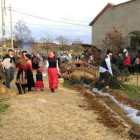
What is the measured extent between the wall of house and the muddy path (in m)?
15.2

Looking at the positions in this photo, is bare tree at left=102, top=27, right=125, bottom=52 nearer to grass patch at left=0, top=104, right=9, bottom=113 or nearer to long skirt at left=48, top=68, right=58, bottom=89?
long skirt at left=48, top=68, right=58, bottom=89

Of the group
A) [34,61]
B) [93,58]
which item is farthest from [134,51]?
[34,61]

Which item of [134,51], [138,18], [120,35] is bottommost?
[134,51]

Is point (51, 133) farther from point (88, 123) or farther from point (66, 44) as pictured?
point (66, 44)

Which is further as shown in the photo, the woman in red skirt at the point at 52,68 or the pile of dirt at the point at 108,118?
the woman in red skirt at the point at 52,68

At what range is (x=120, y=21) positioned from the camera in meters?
21.8

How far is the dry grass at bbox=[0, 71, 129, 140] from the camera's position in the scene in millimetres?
4086

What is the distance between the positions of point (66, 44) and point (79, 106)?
122 ft

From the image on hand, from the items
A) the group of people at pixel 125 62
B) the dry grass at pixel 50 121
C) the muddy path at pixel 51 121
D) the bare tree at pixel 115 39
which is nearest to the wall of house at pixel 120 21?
the bare tree at pixel 115 39

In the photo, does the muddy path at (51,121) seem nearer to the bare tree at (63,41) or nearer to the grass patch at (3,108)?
the grass patch at (3,108)

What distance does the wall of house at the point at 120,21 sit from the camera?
780 inches

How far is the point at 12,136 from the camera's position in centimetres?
401

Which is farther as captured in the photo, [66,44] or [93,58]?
[66,44]

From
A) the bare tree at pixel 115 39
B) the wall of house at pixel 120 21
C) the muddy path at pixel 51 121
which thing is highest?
the wall of house at pixel 120 21
